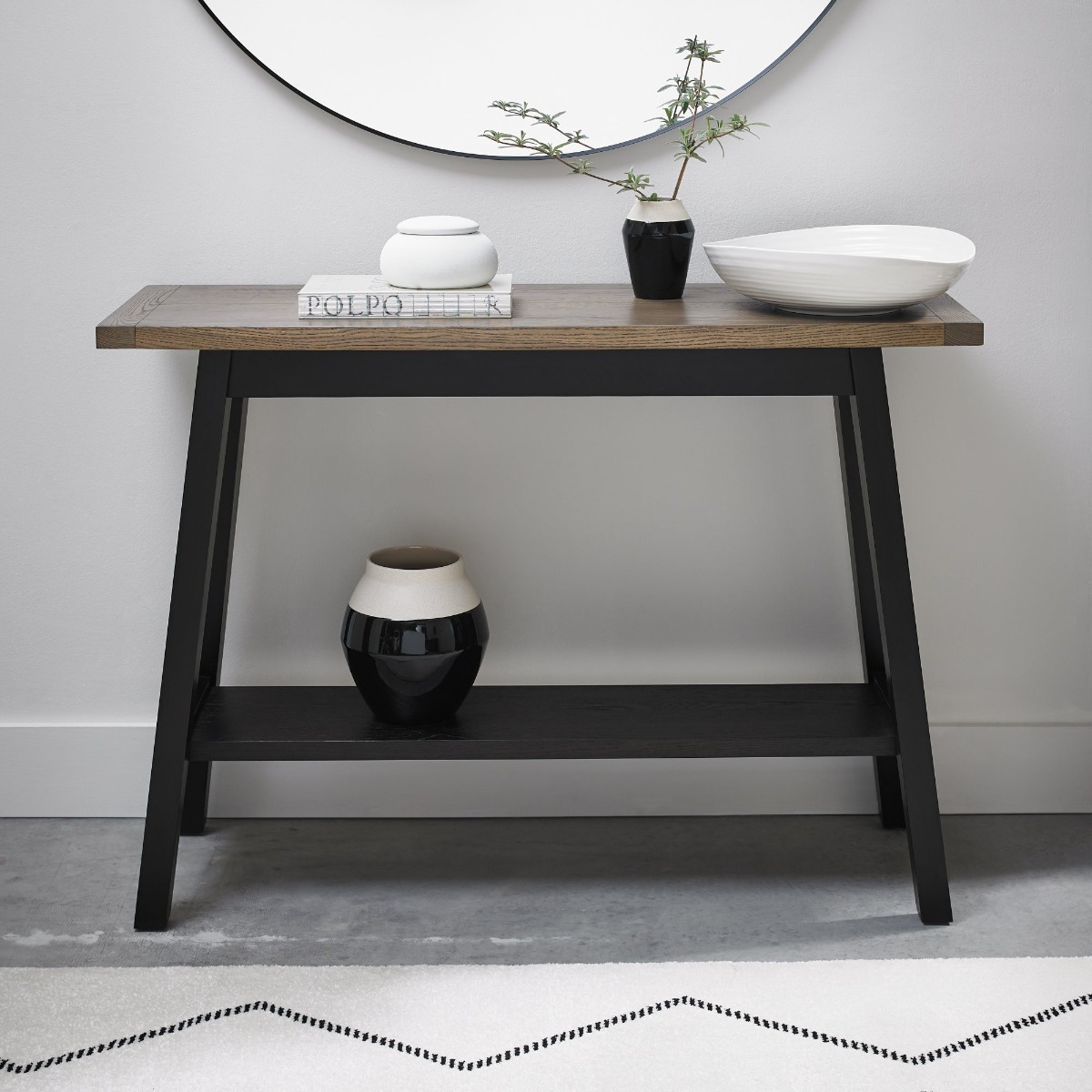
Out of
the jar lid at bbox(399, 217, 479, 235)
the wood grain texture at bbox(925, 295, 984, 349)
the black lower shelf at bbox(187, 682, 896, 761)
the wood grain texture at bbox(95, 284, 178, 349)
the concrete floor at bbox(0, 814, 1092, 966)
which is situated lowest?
the concrete floor at bbox(0, 814, 1092, 966)

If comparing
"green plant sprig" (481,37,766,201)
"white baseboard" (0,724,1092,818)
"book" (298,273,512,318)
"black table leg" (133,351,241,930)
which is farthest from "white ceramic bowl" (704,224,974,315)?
"white baseboard" (0,724,1092,818)

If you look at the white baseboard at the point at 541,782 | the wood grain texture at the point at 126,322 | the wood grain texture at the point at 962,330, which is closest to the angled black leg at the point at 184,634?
the wood grain texture at the point at 126,322

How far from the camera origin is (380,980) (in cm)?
155

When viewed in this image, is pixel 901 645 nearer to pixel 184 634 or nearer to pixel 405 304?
pixel 405 304

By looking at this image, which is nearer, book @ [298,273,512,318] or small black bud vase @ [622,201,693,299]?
book @ [298,273,512,318]

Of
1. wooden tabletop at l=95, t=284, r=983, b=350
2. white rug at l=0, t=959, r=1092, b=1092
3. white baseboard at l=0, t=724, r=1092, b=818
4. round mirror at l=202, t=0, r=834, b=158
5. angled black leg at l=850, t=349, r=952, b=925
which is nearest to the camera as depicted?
white rug at l=0, t=959, r=1092, b=1092

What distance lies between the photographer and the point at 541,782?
2016mm

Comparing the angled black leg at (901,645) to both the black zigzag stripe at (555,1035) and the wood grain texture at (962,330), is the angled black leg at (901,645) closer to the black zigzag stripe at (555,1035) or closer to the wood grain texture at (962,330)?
the wood grain texture at (962,330)

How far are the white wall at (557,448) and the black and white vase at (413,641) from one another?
0.22 m

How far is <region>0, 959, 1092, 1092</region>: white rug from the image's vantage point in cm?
138

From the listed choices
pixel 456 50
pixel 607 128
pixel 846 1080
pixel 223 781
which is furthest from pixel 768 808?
pixel 456 50

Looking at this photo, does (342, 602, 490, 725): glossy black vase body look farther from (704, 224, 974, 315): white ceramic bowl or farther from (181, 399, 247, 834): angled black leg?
(704, 224, 974, 315): white ceramic bowl

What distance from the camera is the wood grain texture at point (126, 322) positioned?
1477mm

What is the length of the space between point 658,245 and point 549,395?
277mm
